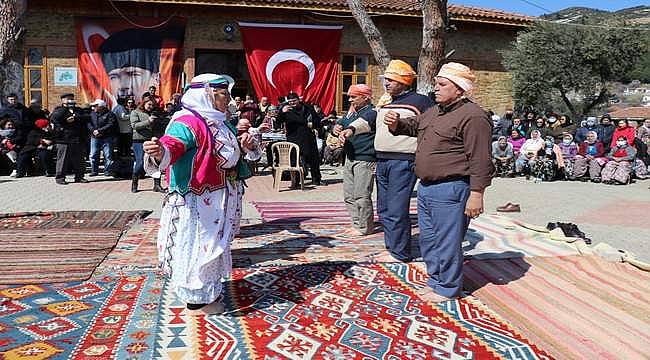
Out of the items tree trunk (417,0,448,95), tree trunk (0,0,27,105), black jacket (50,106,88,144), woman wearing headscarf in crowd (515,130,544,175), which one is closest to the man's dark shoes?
tree trunk (417,0,448,95)

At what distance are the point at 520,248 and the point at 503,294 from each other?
5.22 ft

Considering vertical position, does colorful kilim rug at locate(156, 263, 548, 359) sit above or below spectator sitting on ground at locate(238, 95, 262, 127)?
below

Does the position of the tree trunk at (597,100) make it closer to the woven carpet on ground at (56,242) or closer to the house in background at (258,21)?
the house in background at (258,21)

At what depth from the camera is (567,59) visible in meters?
19.4

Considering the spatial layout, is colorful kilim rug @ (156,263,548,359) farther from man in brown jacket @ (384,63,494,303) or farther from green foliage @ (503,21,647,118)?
green foliage @ (503,21,647,118)

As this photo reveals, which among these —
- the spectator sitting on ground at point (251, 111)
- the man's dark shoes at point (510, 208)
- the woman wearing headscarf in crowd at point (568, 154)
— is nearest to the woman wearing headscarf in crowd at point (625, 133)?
the woman wearing headscarf in crowd at point (568, 154)

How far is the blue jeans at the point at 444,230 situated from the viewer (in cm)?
426

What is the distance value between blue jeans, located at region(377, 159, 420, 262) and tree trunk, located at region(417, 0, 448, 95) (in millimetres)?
4830

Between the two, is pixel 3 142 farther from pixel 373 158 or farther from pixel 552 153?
pixel 552 153

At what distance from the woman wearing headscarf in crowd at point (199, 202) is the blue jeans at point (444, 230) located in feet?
4.66

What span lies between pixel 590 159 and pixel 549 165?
95 cm

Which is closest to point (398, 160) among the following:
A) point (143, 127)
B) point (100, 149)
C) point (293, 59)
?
point (143, 127)

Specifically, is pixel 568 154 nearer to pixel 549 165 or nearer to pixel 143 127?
pixel 549 165

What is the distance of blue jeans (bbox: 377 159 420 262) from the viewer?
17.5 feet
